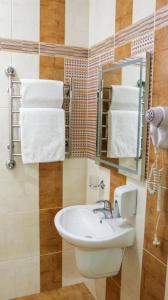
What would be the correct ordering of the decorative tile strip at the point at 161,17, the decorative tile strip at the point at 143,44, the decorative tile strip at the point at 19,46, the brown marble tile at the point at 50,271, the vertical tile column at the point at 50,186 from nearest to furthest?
the decorative tile strip at the point at 161,17 → the decorative tile strip at the point at 143,44 → the decorative tile strip at the point at 19,46 → the vertical tile column at the point at 50,186 → the brown marble tile at the point at 50,271

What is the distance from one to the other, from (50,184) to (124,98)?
1.01 metres

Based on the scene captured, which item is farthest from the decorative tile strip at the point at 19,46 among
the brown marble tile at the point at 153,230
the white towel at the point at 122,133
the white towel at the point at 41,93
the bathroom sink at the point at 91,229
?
the brown marble tile at the point at 153,230

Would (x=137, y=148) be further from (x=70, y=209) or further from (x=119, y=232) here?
(x=70, y=209)

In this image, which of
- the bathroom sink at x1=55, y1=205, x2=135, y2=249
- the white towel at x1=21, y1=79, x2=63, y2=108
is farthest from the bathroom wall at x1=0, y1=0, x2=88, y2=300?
the bathroom sink at x1=55, y1=205, x2=135, y2=249

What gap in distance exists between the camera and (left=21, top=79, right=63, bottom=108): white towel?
2.15 meters

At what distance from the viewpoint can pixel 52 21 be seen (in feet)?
7.59

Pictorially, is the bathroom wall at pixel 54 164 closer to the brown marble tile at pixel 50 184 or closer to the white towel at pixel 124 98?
the brown marble tile at pixel 50 184

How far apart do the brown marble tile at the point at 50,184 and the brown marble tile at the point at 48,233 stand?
6 cm

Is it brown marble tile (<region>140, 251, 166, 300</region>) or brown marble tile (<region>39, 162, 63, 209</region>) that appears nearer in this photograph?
brown marble tile (<region>140, 251, 166, 300</region>)

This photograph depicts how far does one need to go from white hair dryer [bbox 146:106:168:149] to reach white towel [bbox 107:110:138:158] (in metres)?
0.38

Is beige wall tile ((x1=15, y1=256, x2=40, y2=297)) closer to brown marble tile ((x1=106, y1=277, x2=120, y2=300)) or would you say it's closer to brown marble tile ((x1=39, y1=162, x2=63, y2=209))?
brown marble tile ((x1=39, y1=162, x2=63, y2=209))

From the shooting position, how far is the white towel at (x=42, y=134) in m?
2.18

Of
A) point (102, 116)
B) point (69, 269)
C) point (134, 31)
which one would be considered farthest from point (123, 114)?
point (69, 269)

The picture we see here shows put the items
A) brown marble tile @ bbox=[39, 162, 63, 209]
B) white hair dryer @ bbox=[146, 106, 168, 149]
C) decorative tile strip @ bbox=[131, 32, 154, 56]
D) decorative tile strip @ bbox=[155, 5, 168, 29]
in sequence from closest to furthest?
white hair dryer @ bbox=[146, 106, 168, 149]
decorative tile strip @ bbox=[155, 5, 168, 29]
decorative tile strip @ bbox=[131, 32, 154, 56]
brown marble tile @ bbox=[39, 162, 63, 209]
